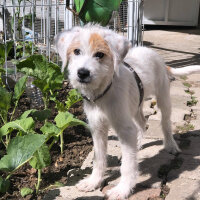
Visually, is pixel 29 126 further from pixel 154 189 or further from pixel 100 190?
pixel 154 189

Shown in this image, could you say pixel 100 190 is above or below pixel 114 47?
A: below

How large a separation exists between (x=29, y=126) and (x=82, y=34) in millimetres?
866

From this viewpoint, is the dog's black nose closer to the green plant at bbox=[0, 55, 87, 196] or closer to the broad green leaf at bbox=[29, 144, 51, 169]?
the green plant at bbox=[0, 55, 87, 196]

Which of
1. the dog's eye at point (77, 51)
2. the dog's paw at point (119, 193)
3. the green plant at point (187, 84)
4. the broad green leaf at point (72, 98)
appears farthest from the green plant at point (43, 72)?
the green plant at point (187, 84)

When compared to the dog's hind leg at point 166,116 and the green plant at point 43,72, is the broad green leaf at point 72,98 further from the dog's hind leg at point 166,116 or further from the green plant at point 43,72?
the dog's hind leg at point 166,116

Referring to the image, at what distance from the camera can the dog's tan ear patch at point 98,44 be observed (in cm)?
275

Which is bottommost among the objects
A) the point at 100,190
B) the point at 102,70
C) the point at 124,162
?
the point at 100,190

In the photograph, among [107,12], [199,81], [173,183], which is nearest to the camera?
[173,183]

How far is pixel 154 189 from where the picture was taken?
3.13 metres

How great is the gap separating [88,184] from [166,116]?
1.27m

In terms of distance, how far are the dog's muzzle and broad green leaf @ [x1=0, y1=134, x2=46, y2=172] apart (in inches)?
20.7

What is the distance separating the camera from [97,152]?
3266mm

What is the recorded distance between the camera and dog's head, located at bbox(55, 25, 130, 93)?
267 centimetres

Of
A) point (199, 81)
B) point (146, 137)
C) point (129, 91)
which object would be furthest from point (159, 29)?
point (129, 91)
